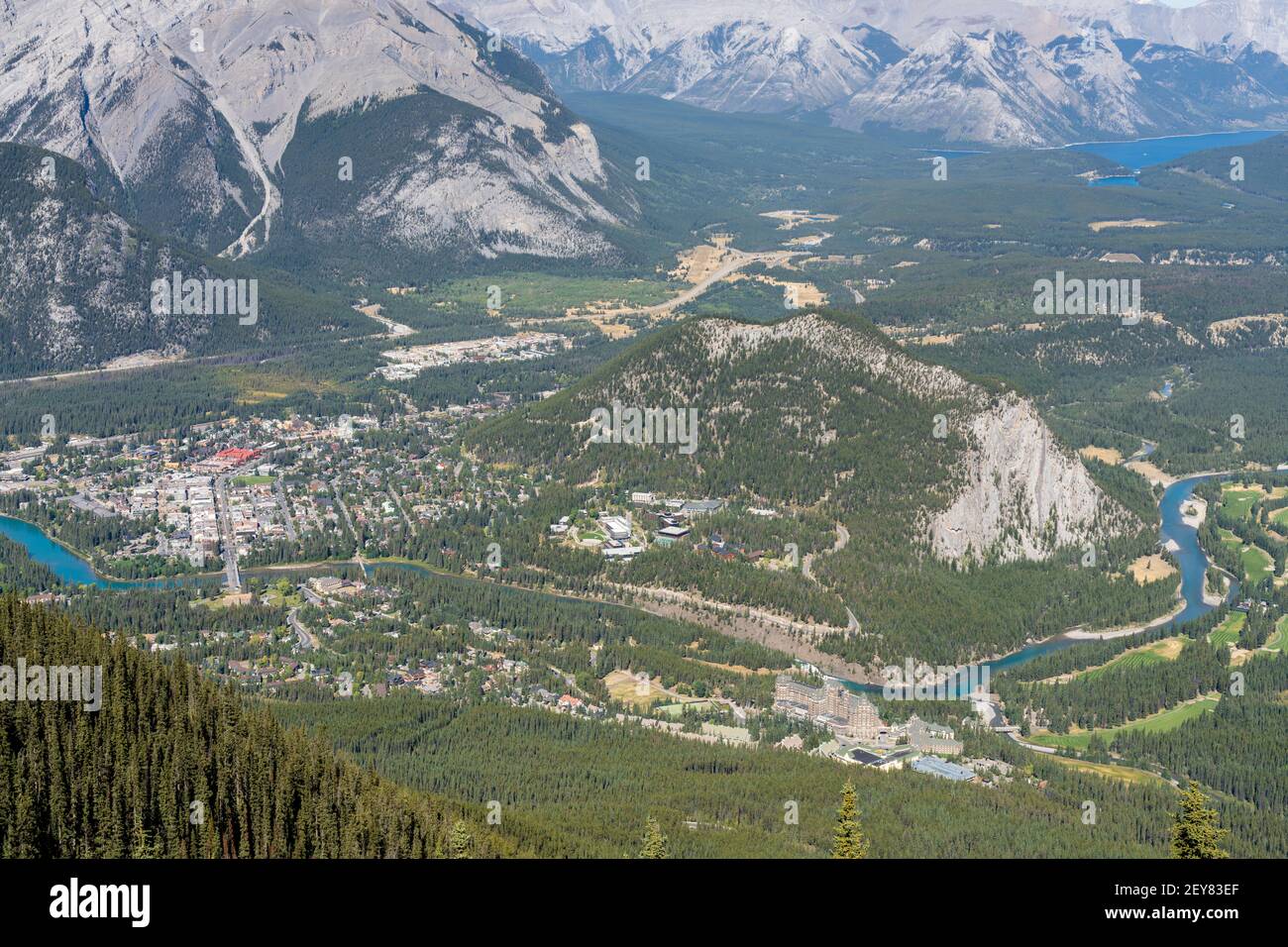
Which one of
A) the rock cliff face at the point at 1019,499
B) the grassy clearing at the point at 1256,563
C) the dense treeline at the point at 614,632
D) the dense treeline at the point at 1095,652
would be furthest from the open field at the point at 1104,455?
the dense treeline at the point at 614,632

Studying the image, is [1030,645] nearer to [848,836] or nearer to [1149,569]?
[1149,569]

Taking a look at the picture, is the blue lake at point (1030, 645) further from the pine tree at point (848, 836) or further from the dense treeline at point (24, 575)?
the pine tree at point (848, 836)

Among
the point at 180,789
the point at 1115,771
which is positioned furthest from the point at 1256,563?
the point at 180,789

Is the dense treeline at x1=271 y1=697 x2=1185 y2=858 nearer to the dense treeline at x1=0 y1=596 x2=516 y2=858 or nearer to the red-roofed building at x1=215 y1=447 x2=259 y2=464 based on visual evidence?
the dense treeline at x1=0 y1=596 x2=516 y2=858

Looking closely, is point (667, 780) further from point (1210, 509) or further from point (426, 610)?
Result: point (1210, 509)

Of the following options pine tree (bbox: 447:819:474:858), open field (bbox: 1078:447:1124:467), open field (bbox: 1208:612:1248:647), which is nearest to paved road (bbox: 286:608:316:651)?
pine tree (bbox: 447:819:474:858)

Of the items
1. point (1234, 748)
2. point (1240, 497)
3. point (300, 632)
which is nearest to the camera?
point (1234, 748)
